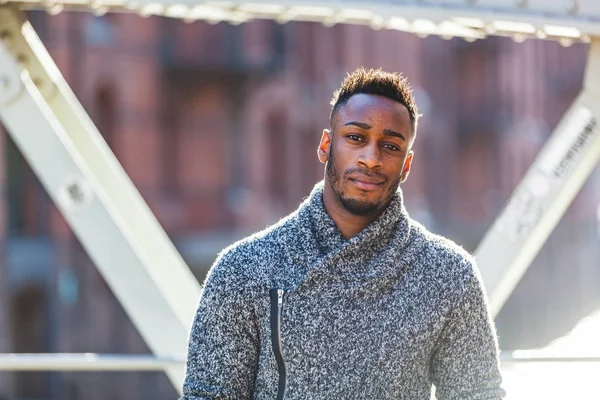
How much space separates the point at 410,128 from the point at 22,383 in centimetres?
1685

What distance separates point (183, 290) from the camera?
118 inches

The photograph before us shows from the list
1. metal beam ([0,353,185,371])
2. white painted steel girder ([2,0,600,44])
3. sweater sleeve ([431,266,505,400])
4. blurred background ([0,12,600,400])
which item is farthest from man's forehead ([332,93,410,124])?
blurred background ([0,12,600,400])

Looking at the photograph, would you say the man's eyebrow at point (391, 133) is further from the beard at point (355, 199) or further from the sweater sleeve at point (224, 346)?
the sweater sleeve at point (224, 346)

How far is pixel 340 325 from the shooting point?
1991 mm

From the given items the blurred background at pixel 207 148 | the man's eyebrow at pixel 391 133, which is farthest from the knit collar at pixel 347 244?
the blurred background at pixel 207 148

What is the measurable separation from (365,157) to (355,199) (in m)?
0.09

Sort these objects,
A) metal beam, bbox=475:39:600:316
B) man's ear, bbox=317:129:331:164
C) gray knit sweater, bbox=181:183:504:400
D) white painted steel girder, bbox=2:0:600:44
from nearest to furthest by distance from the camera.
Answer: gray knit sweater, bbox=181:183:504:400
man's ear, bbox=317:129:331:164
white painted steel girder, bbox=2:0:600:44
metal beam, bbox=475:39:600:316

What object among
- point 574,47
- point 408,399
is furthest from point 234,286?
point 574,47

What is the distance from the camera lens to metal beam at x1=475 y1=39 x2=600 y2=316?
292 cm

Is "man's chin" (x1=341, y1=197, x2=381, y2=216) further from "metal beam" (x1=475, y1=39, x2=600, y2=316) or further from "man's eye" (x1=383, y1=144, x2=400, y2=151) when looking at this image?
"metal beam" (x1=475, y1=39, x2=600, y2=316)

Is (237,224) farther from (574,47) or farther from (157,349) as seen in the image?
(157,349)

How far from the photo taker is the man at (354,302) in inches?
78.4

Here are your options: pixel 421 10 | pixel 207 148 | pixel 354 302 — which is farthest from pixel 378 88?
pixel 207 148

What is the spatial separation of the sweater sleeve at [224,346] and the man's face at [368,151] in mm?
279
